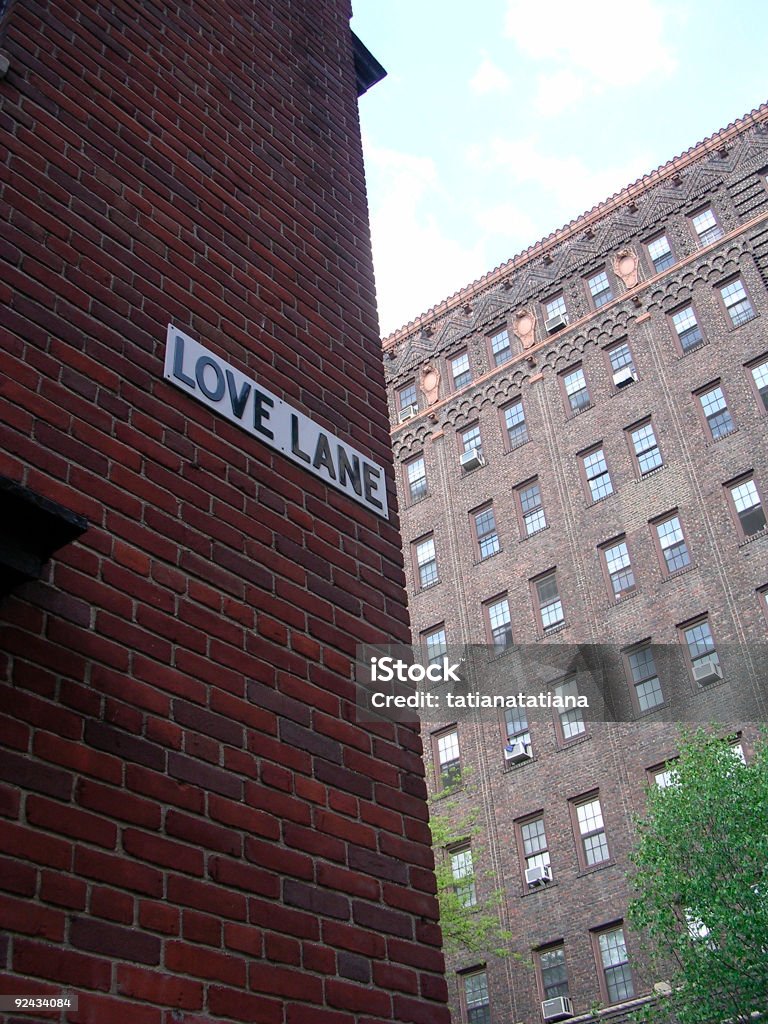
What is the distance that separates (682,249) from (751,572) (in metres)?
14.2

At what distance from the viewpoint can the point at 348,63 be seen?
6.75 meters

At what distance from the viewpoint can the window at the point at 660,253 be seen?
37.8 meters

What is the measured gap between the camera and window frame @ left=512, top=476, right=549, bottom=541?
3456 centimetres

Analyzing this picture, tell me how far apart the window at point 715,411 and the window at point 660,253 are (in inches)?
263

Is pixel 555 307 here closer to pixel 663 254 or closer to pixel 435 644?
pixel 663 254

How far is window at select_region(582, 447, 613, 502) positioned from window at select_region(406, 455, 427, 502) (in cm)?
713

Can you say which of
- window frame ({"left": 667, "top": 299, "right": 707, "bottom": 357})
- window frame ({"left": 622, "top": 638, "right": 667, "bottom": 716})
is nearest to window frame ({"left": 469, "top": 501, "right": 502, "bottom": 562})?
window frame ({"left": 622, "top": 638, "right": 667, "bottom": 716})

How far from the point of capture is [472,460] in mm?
38000

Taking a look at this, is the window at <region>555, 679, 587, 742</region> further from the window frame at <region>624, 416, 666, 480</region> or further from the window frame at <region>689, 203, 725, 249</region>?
the window frame at <region>689, 203, 725, 249</region>

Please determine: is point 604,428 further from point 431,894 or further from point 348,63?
point 431,894

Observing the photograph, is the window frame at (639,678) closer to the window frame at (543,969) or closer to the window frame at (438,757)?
the window frame at (438,757)

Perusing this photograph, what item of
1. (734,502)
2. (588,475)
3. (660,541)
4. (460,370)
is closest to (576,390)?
(588,475)

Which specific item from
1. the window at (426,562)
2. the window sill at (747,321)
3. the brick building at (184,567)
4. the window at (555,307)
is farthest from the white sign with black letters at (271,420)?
the window at (555,307)

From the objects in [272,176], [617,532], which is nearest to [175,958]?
[272,176]
